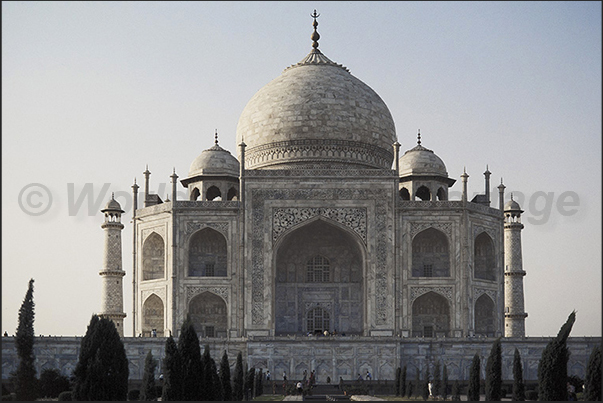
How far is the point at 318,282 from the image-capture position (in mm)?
30828

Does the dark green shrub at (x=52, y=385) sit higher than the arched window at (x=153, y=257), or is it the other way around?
the arched window at (x=153, y=257)

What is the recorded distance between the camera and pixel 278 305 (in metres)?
30.6

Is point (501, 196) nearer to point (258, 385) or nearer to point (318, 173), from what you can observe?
point (318, 173)

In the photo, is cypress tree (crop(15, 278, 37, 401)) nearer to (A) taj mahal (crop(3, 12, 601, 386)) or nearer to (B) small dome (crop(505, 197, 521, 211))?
(A) taj mahal (crop(3, 12, 601, 386))

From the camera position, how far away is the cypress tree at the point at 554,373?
1716 centimetres

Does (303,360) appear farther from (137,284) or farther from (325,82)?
(325,82)

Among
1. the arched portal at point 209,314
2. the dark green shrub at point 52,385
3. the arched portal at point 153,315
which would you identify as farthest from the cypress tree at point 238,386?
the arched portal at point 153,315

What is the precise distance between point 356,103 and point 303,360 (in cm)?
1000

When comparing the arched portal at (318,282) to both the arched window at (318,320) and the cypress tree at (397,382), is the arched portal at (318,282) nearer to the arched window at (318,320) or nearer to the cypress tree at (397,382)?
the arched window at (318,320)

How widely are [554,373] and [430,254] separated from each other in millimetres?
13177

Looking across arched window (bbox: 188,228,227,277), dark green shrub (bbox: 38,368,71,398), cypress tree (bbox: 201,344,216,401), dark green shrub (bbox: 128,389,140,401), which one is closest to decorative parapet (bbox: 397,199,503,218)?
arched window (bbox: 188,228,227,277)

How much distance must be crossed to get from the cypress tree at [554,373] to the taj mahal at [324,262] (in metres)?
9.74

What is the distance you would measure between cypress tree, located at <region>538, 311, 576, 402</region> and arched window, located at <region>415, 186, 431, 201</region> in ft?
50.4

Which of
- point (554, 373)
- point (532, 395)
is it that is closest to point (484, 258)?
point (532, 395)
